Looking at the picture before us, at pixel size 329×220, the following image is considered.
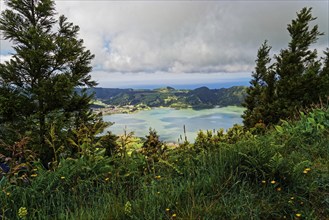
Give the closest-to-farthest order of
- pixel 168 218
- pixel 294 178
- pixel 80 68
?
1. pixel 168 218
2. pixel 294 178
3. pixel 80 68

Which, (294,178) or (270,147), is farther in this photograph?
(270,147)

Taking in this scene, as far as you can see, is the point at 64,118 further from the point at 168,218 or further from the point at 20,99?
the point at 168,218

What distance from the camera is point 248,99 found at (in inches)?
1366

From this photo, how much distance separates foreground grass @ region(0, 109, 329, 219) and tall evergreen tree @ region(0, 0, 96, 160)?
1630 cm

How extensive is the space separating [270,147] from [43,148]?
16719mm

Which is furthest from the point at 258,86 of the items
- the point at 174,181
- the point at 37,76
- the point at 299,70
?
the point at 174,181

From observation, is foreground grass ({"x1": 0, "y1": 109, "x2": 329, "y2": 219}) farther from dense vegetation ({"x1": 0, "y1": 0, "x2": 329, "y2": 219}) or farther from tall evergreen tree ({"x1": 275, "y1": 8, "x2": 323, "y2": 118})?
tall evergreen tree ({"x1": 275, "y1": 8, "x2": 323, "y2": 118})

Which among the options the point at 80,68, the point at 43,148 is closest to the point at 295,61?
the point at 80,68

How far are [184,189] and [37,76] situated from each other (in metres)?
20.7

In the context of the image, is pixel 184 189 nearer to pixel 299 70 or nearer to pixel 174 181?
pixel 174 181

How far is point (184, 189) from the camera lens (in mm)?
2967

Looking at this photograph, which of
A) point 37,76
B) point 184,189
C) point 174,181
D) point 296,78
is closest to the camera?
point 184,189

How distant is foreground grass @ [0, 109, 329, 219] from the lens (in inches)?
104

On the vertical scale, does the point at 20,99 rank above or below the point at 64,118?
above
